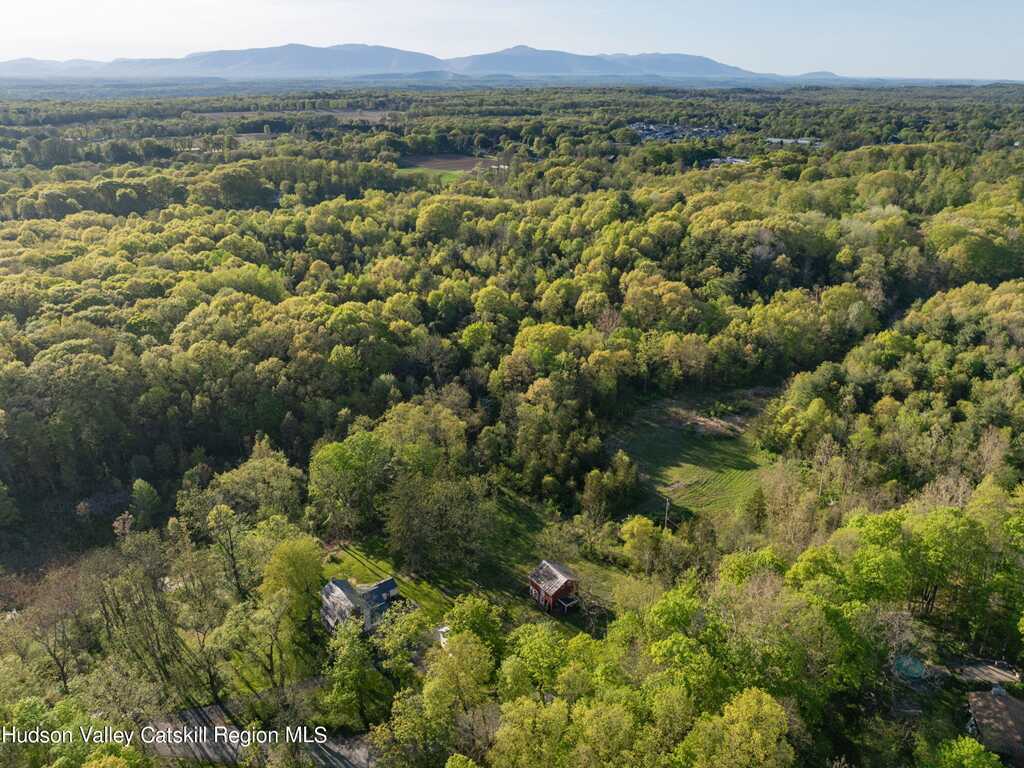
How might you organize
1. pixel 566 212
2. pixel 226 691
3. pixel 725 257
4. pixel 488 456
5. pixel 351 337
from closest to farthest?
pixel 226 691
pixel 488 456
pixel 351 337
pixel 725 257
pixel 566 212

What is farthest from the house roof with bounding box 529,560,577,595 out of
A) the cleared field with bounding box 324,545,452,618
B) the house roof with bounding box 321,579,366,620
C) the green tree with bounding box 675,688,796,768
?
the green tree with bounding box 675,688,796,768

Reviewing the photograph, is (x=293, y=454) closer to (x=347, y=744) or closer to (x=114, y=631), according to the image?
(x=114, y=631)

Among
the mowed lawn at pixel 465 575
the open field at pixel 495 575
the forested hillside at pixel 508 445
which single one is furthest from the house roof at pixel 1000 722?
the mowed lawn at pixel 465 575

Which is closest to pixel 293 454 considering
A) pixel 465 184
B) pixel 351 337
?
pixel 351 337

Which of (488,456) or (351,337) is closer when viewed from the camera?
(488,456)

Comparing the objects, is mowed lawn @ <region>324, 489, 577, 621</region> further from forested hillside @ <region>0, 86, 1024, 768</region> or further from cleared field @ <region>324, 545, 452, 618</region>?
forested hillside @ <region>0, 86, 1024, 768</region>

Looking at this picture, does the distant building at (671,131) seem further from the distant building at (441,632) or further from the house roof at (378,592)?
the distant building at (441,632)
